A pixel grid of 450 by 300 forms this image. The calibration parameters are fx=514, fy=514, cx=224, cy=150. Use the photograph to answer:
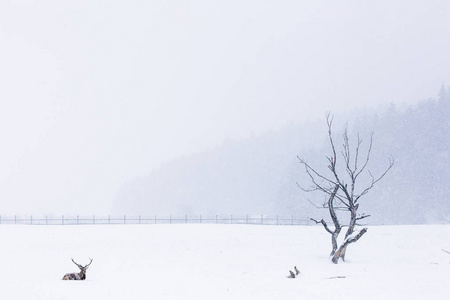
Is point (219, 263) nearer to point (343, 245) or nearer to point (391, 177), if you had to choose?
point (343, 245)

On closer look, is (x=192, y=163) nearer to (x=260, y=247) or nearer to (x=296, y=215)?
(x=296, y=215)

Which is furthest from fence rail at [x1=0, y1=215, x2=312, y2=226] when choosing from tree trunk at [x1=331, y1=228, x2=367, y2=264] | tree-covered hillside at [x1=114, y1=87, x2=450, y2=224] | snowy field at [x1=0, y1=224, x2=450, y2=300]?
tree trunk at [x1=331, y1=228, x2=367, y2=264]

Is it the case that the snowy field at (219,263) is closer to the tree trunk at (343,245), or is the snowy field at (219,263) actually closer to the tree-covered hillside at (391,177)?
the tree trunk at (343,245)

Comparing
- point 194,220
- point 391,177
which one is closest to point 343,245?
point 391,177

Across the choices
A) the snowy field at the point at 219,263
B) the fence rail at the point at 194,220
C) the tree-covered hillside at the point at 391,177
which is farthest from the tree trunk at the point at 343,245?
the fence rail at the point at 194,220

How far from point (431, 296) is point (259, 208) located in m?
101

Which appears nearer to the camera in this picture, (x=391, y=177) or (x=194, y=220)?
(x=391, y=177)

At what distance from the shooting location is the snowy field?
17.9 meters

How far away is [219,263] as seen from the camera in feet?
87.4

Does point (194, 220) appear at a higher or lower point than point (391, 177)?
lower

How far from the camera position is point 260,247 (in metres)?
34.8

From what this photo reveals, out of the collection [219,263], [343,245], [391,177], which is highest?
[391,177]

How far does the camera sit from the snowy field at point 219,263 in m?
17.9

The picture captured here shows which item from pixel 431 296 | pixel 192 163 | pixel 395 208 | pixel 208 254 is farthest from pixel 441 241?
pixel 192 163
